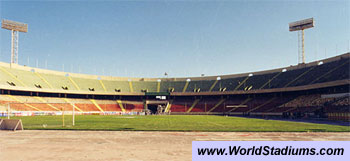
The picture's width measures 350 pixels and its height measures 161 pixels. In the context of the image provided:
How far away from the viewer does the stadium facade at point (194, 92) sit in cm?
5566

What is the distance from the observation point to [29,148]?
1200cm

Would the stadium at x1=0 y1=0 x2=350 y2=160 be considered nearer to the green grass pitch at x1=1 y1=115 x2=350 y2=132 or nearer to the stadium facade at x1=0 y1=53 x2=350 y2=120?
the stadium facade at x1=0 y1=53 x2=350 y2=120

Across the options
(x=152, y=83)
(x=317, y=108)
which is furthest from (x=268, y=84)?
(x=152, y=83)

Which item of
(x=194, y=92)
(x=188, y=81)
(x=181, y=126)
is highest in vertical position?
(x=188, y=81)

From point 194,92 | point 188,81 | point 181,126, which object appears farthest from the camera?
point 188,81

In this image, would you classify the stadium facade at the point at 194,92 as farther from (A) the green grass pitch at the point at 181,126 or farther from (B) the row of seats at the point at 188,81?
(A) the green grass pitch at the point at 181,126

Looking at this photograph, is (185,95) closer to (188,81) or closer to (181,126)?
(188,81)

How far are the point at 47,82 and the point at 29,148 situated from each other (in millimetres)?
74001

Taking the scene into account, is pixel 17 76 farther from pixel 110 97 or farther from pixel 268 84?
pixel 268 84

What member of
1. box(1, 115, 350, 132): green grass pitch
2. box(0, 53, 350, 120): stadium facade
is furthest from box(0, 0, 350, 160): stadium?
box(1, 115, 350, 132): green grass pitch

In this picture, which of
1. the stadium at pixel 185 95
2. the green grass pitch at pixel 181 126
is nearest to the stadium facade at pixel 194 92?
the stadium at pixel 185 95

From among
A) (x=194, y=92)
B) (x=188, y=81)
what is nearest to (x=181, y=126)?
(x=194, y=92)

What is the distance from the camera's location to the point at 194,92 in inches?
3492

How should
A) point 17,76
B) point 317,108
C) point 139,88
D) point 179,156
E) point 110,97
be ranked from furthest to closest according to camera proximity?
point 139,88
point 110,97
point 17,76
point 317,108
point 179,156
